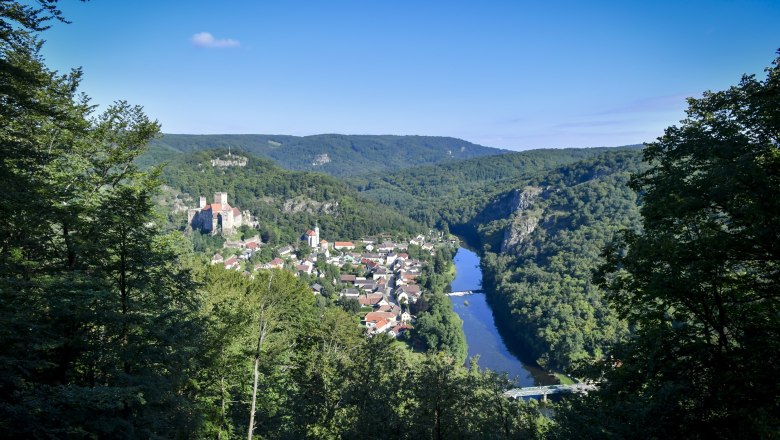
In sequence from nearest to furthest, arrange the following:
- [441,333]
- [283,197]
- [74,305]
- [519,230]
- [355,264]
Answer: [74,305] < [441,333] < [355,264] < [519,230] < [283,197]

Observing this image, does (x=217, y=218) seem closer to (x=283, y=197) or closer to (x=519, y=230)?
(x=283, y=197)

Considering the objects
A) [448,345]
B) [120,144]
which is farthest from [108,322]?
[448,345]

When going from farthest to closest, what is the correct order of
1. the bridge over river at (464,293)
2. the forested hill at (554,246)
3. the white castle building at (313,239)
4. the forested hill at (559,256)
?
1. the white castle building at (313,239)
2. the bridge over river at (464,293)
3. the forested hill at (554,246)
4. the forested hill at (559,256)

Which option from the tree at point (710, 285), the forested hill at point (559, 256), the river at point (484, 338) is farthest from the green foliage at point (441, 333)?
the tree at point (710, 285)

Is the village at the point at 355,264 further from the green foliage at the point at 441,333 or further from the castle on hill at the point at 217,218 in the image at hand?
the green foliage at the point at 441,333

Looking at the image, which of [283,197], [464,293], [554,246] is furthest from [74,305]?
[283,197]

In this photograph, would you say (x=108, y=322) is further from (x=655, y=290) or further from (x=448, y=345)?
(x=448, y=345)

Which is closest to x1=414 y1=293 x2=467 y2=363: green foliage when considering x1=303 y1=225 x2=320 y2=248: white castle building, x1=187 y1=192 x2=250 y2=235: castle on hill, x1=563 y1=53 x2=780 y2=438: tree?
x1=563 y1=53 x2=780 y2=438: tree

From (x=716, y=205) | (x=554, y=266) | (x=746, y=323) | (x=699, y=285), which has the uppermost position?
(x=716, y=205)
